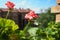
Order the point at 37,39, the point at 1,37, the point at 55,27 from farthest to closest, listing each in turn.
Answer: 1. the point at 55,27
2. the point at 37,39
3. the point at 1,37

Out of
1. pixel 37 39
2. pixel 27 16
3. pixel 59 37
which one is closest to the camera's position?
pixel 27 16

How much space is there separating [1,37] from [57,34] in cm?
92

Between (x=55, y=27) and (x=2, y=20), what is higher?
(x=2, y=20)

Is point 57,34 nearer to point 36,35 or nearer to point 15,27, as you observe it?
point 36,35

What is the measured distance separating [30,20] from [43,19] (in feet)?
51.8

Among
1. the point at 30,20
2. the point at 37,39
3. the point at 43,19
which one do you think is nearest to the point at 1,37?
the point at 30,20

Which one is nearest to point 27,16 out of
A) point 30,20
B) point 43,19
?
point 30,20

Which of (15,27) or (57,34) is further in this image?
(57,34)

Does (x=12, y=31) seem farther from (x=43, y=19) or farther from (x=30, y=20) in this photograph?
(x=43, y=19)

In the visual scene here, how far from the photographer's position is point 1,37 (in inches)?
33.6

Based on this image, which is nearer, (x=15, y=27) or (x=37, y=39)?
(x=15, y=27)

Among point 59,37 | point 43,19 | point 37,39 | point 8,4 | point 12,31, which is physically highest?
point 8,4

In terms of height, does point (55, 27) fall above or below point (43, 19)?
above

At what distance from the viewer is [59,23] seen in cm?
192
